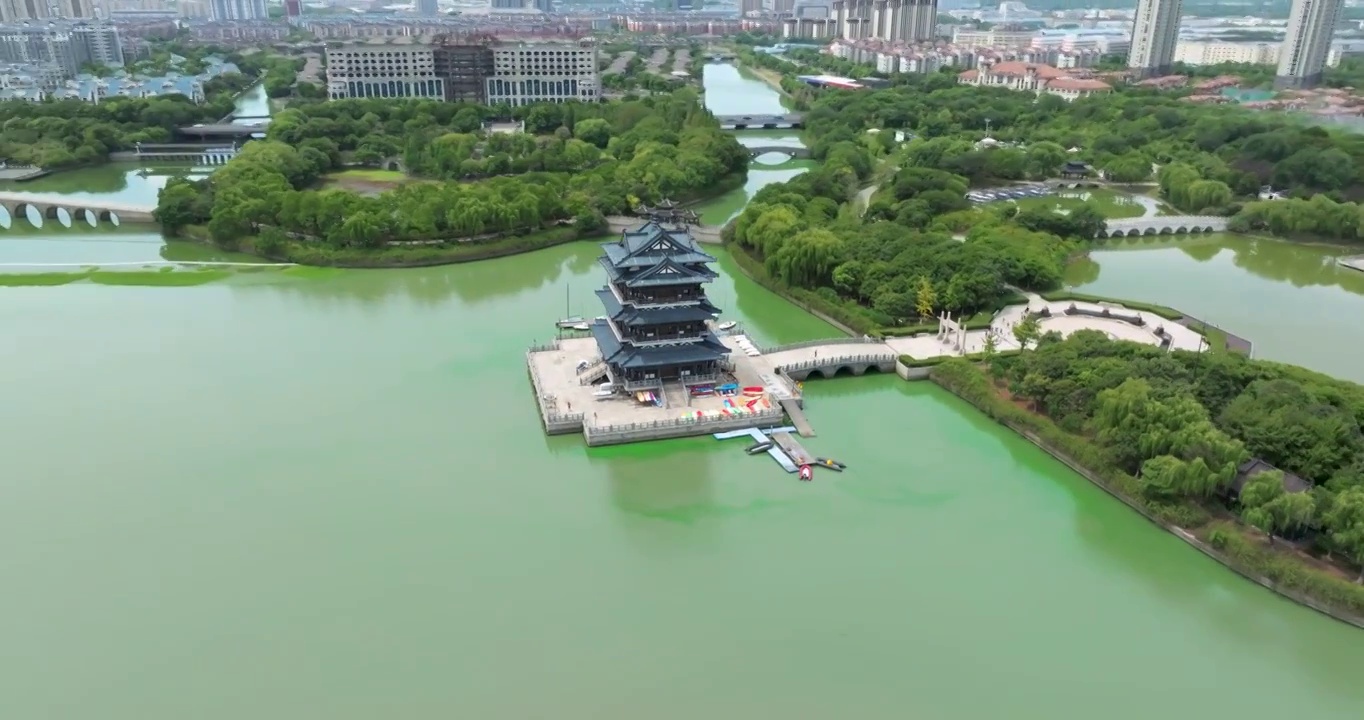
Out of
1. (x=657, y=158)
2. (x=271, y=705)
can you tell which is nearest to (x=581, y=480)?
(x=271, y=705)

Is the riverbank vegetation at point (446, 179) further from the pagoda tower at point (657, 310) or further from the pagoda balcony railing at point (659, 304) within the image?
the pagoda balcony railing at point (659, 304)

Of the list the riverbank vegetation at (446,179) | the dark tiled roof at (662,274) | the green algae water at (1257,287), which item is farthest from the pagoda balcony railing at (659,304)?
the green algae water at (1257,287)

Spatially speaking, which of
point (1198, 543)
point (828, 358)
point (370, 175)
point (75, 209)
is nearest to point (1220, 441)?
point (1198, 543)

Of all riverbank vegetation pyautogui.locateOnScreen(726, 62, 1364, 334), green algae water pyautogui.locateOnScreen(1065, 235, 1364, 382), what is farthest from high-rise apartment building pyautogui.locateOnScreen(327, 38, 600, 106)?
green algae water pyautogui.locateOnScreen(1065, 235, 1364, 382)

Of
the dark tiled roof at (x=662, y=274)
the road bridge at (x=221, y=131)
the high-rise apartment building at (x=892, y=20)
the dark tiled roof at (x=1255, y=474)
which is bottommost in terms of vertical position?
the dark tiled roof at (x=1255, y=474)

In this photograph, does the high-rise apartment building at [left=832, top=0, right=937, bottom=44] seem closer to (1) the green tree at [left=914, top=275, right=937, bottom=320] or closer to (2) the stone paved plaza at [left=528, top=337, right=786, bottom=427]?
(1) the green tree at [left=914, top=275, right=937, bottom=320]

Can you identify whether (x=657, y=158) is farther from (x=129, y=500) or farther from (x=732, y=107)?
(x=732, y=107)
